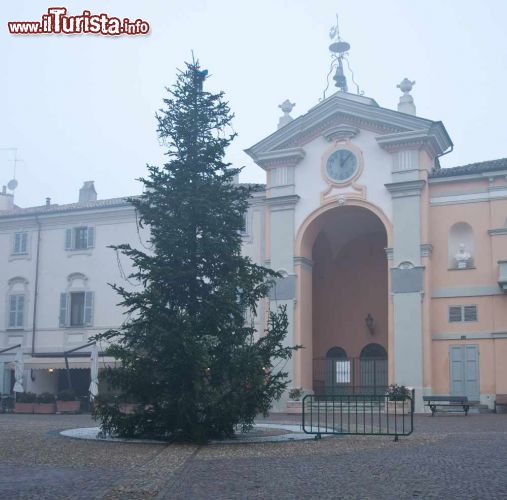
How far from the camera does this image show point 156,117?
57.4 feet

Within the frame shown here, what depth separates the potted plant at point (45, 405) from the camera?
29.3 m

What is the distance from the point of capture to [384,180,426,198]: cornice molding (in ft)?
98.3

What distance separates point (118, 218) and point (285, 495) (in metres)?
27.7

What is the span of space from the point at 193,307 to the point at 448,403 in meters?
14.4

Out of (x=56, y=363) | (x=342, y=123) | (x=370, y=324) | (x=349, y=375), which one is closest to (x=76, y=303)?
(x=56, y=363)

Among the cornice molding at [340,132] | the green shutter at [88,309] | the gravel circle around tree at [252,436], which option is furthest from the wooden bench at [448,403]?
the green shutter at [88,309]

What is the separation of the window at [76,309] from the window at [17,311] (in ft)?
6.75

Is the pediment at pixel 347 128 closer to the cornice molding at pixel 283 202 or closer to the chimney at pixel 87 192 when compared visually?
the cornice molding at pixel 283 202

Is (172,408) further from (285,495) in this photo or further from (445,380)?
(445,380)

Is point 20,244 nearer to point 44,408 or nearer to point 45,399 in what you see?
point 45,399

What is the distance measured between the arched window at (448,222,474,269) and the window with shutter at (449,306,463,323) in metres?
1.52

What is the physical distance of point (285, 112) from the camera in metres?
34.7

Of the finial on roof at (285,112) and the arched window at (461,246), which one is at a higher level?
the finial on roof at (285,112)

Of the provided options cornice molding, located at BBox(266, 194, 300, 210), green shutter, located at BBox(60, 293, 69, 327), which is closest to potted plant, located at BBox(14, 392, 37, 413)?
green shutter, located at BBox(60, 293, 69, 327)
